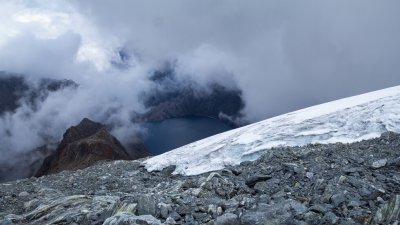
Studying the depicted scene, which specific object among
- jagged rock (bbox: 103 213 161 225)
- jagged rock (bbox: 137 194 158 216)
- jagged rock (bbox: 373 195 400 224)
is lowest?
jagged rock (bbox: 373 195 400 224)

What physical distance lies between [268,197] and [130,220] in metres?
4.06

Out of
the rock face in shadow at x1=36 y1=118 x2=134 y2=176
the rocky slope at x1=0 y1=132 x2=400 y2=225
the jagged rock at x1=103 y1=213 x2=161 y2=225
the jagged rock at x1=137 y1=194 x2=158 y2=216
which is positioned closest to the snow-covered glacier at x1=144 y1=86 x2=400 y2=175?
the rocky slope at x1=0 y1=132 x2=400 y2=225

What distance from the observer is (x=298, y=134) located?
943 inches

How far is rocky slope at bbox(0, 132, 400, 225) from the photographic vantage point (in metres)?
10.6

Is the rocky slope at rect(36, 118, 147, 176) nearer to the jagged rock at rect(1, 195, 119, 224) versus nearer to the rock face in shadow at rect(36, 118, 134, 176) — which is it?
the rock face in shadow at rect(36, 118, 134, 176)

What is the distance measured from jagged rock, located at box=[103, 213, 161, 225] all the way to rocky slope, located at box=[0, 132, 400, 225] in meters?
0.03

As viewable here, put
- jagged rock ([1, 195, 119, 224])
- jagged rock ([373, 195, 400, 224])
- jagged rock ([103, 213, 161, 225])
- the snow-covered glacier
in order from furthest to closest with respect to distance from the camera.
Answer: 1. the snow-covered glacier
2. jagged rock ([1, 195, 119, 224])
3. jagged rock ([103, 213, 161, 225])
4. jagged rock ([373, 195, 400, 224])

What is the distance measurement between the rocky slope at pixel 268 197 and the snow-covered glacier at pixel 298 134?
2735 mm

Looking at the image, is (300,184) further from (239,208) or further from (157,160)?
(157,160)

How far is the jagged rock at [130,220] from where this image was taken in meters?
10.8

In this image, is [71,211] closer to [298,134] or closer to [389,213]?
[389,213]

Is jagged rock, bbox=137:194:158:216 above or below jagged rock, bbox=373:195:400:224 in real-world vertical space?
above

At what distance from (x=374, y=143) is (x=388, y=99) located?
7.92 metres

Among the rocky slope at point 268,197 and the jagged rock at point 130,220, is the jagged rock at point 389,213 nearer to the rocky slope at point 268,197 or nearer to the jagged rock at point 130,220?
the rocky slope at point 268,197
